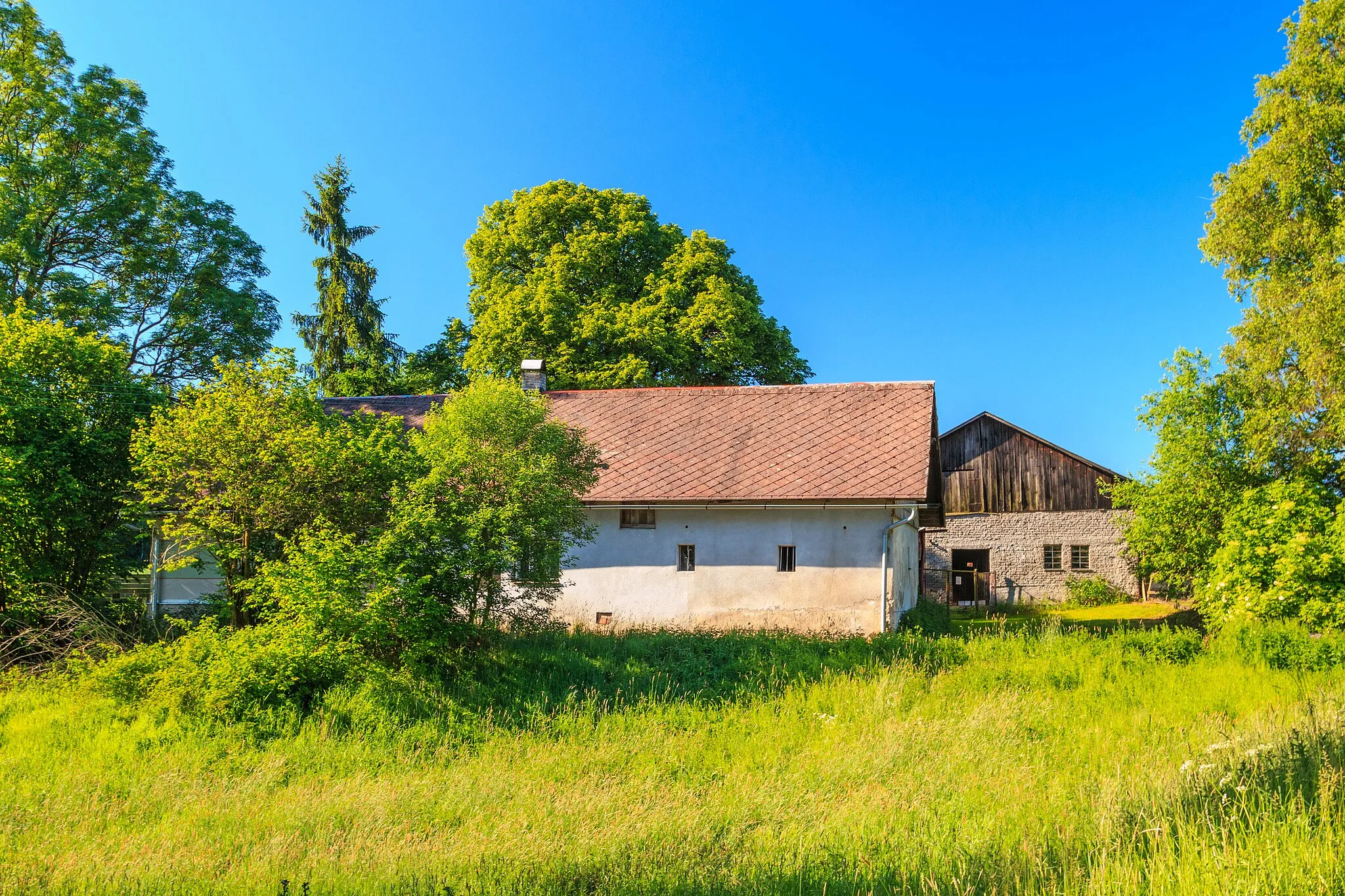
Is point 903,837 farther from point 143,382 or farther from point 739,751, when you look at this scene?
point 143,382

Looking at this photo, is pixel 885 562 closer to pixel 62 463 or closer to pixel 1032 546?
pixel 1032 546

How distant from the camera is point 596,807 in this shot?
24.7 feet

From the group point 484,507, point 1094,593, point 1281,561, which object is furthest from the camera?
point 1094,593

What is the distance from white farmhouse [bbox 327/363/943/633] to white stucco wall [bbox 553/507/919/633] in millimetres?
24

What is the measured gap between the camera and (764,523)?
18.0 meters

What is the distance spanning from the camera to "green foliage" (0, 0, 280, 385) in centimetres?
2261

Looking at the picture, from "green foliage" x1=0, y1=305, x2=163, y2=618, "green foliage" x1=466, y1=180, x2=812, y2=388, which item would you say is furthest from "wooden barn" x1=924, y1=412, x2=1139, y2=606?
"green foliage" x1=0, y1=305, x2=163, y2=618

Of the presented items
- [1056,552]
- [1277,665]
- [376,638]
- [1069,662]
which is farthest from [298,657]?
[1056,552]

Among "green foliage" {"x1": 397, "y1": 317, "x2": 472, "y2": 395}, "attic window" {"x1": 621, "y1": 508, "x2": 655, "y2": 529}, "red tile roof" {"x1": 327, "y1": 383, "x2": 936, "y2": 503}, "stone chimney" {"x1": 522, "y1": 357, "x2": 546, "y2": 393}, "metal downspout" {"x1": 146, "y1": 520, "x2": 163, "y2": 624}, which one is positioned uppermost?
"green foliage" {"x1": 397, "y1": 317, "x2": 472, "y2": 395}

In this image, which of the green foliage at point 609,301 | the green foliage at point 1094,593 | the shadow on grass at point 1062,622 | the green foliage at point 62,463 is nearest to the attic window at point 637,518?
the shadow on grass at point 1062,622

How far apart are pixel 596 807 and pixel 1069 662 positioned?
352 inches

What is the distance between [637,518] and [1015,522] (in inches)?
643

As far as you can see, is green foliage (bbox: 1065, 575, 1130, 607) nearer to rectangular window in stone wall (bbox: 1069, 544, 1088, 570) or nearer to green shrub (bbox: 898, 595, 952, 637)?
rectangular window in stone wall (bbox: 1069, 544, 1088, 570)

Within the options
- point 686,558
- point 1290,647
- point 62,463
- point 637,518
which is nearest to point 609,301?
point 637,518
